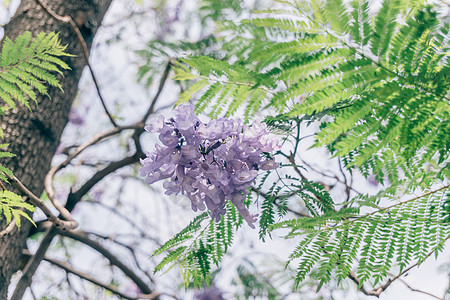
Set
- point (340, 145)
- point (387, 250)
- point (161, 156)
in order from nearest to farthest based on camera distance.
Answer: point (340, 145) → point (387, 250) → point (161, 156)

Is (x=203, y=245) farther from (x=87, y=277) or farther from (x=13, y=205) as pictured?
(x=87, y=277)

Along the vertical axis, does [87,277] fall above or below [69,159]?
below

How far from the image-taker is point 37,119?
215 cm

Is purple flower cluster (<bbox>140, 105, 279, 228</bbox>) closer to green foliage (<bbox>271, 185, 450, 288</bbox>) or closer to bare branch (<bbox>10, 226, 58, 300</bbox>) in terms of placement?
green foliage (<bbox>271, 185, 450, 288</bbox>)

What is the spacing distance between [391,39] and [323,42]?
0.13 metres

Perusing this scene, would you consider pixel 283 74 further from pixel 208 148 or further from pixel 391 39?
pixel 208 148

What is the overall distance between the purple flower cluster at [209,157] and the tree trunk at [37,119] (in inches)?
38.7

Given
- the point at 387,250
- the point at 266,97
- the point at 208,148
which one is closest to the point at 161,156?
the point at 208,148

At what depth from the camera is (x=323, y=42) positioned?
0.85m

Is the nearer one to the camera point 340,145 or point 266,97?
point 340,145

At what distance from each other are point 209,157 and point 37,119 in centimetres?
132

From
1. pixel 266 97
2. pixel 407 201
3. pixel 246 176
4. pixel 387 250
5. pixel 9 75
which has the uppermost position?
pixel 9 75

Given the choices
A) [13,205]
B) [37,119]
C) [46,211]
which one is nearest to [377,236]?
[13,205]

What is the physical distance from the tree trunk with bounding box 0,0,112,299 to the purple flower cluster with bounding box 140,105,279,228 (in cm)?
98
